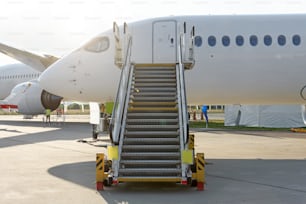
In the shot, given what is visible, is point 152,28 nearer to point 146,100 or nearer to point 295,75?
point 146,100

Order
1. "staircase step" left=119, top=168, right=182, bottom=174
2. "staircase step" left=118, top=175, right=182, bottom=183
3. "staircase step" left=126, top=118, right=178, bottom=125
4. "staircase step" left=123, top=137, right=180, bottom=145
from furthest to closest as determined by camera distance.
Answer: "staircase step" left=126, top=118, right=178, bottom=125 < "staircase step" left=123, top=137, right=180, bottom=145 < "staircase step" left=119, top=168, right=182, bottom=174 < "staircase step" left=118, top=175, right=182, bottom=183

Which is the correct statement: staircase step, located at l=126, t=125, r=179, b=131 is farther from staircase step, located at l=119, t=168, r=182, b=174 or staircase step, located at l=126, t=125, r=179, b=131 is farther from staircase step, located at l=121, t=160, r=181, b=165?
staircase step, located at l=119, t=168, r=182, b=174

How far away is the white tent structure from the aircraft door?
15.1m

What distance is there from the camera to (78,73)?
13164mm

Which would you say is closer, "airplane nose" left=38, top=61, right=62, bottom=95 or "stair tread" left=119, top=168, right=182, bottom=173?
"stair tread" left=119, top=168, right=182, bottom=173

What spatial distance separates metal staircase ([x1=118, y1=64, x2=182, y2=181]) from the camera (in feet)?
27.2

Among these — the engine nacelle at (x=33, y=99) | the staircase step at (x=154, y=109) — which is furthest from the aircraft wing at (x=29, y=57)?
the staircase step at (x=154, y=109)

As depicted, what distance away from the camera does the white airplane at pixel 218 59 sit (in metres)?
12.7

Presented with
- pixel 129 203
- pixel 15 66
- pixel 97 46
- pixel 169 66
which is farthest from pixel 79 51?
pixel 15 66

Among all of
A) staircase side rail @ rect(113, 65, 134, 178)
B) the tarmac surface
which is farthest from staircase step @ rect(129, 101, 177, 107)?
the tarmac surface

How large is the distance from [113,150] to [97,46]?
224 inches

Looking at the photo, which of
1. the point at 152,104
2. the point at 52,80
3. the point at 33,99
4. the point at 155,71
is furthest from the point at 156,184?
the point at 33,99

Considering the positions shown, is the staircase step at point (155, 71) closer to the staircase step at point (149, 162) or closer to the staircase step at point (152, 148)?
the staircase step at point (152, 148)

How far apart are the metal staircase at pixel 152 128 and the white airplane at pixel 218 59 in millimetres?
1601
